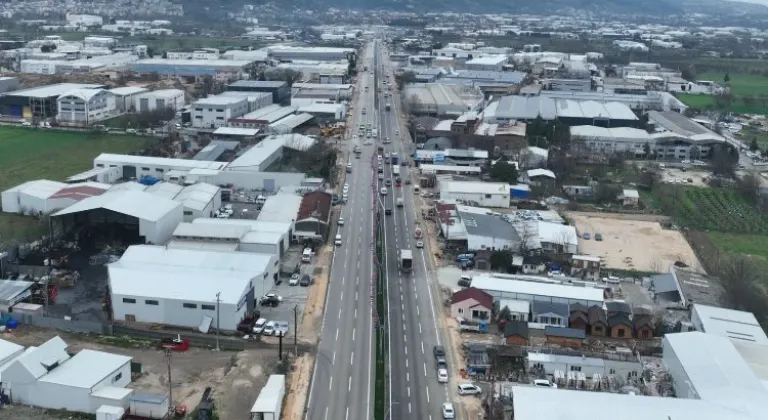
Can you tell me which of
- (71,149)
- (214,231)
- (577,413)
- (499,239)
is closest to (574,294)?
(499,239)

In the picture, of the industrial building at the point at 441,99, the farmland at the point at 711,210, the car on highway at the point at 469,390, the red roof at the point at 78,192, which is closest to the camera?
the car on highway at the point at 469,390

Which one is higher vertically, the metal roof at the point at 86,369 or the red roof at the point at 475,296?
the red roof at the point at 475,296

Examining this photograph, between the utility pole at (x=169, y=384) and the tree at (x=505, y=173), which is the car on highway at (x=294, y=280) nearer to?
the utility pole at (x=169, y=384)

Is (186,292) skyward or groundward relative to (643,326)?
skyward

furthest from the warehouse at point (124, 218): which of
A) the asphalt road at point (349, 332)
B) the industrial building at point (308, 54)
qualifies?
the industrial building at point (308, 54)

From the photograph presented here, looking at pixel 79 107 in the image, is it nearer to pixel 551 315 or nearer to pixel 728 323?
pixel 551 315

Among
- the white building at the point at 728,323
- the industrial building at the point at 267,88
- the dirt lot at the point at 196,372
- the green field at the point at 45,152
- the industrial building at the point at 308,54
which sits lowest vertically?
the dirt lot at the point at 196,372

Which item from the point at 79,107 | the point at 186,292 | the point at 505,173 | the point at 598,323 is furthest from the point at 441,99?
the point at 186,292
